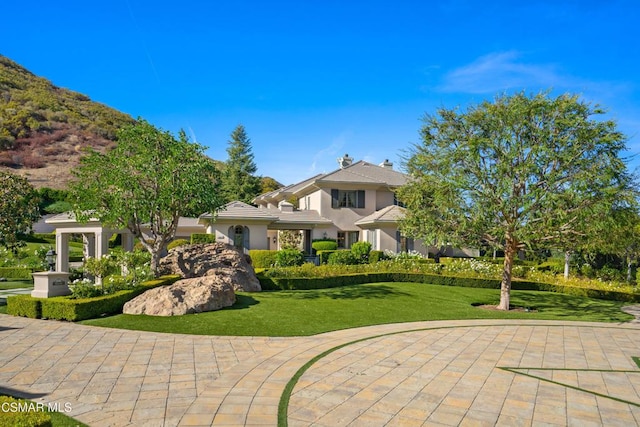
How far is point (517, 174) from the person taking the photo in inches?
637

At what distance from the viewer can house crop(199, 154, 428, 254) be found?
31031mm

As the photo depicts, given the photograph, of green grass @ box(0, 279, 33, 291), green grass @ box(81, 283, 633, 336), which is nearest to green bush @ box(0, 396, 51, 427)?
green grass @ box(81, 283, 633, 336)

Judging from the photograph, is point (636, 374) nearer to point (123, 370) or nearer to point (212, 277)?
point (123, 370)

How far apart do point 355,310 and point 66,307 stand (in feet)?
32.1

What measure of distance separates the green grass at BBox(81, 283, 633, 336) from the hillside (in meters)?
66.4

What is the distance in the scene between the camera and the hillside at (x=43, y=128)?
73.2 metres

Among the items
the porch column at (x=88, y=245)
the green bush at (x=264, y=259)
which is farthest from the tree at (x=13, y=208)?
the green bush at (x=264, y=259)

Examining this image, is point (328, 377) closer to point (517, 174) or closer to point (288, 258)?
point (517, 174)

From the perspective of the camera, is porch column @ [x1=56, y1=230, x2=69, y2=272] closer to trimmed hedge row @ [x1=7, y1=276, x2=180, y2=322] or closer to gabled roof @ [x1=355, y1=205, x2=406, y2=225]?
trimmed hedge row @ [x1=7, y1=276, x2=180, y2=322]

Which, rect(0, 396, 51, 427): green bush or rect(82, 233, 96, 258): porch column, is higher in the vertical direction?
rect(82, 233, 96, 258): porch column

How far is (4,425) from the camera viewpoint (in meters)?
4.07

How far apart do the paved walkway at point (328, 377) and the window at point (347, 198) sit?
2359 centimetres

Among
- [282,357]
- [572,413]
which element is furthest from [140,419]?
[572,413]

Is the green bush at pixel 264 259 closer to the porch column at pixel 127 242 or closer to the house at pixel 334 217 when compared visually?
the house at pixel 334 217
